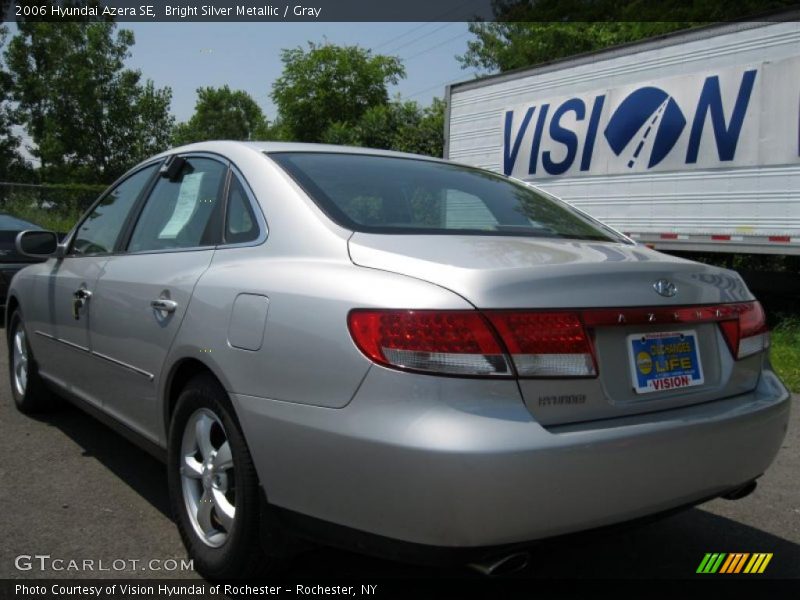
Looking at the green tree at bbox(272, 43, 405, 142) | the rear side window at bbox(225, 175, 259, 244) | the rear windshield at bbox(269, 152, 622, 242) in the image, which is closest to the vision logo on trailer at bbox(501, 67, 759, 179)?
the rear windshield at bbox(269, 152, 622, 242)

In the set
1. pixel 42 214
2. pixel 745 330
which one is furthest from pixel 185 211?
pixel 42 214

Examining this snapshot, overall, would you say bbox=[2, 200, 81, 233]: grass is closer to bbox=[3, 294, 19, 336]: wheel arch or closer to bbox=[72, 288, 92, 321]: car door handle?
bbox=[3, 294, 19, 336]: wheel arch

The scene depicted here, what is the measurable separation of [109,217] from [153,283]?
1.20 m

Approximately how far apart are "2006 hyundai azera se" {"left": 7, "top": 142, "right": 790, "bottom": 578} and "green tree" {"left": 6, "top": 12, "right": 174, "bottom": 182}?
32.1 m

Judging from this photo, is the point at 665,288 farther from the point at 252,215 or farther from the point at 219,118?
the point at 219,118

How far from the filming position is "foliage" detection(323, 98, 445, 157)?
21.4 metres

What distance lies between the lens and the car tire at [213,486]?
2375mm

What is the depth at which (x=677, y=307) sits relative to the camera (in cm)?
231

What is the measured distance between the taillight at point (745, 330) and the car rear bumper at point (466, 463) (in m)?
0.37

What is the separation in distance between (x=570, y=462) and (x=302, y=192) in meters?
1.29

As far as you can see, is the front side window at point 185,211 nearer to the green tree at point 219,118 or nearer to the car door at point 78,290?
the car door at point 78,290

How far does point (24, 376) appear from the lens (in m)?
4.91

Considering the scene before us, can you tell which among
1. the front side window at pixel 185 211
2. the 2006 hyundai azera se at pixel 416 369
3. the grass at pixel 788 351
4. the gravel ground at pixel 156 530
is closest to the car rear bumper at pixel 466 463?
the 2006 hyundai azera se at pixel 416 369

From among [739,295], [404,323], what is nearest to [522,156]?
[739,295]
